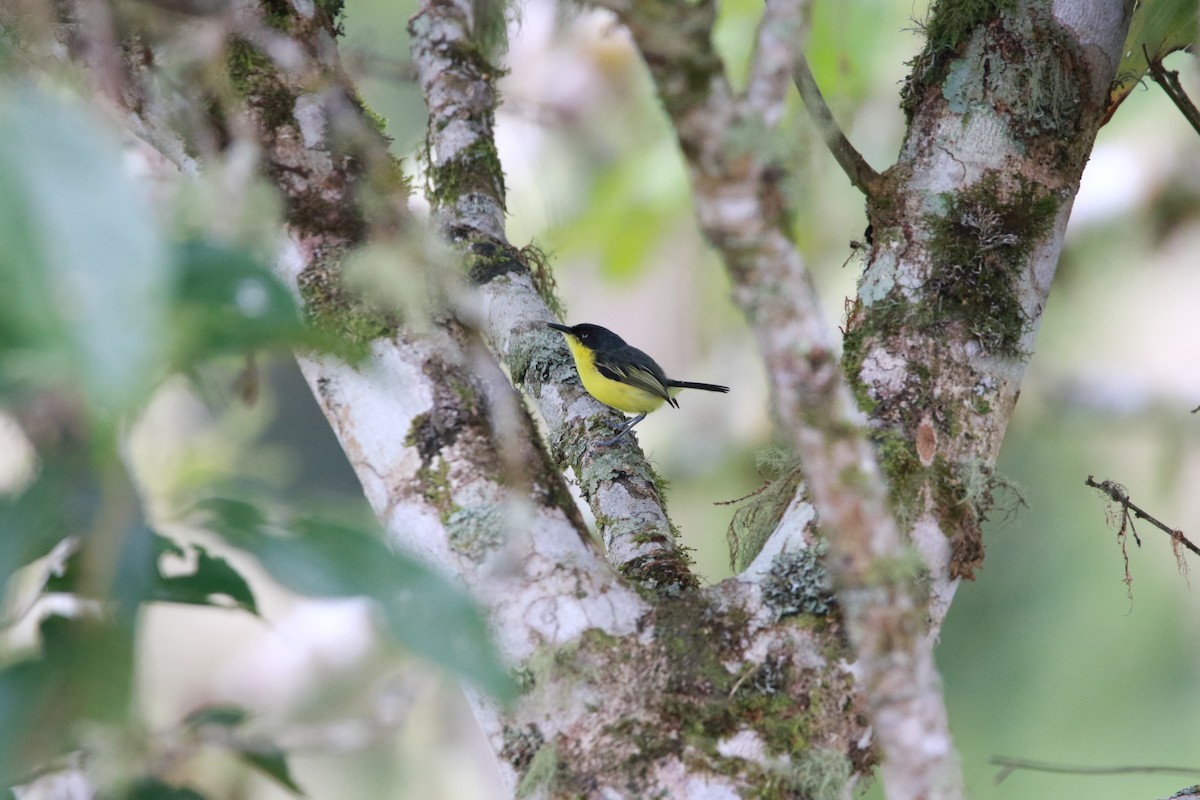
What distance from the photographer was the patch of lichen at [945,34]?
2.13 meters

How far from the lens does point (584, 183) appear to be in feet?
25.9

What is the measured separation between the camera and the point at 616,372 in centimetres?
450

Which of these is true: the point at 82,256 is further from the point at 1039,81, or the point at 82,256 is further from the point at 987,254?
the point at 1039,81

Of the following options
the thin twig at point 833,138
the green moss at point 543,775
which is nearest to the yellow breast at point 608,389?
the thin twig at point 833,138

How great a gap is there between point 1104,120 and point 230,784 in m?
3.79

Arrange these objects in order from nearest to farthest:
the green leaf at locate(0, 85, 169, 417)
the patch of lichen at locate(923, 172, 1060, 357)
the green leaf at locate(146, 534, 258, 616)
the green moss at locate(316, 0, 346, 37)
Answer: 1. the green leaf at locate(0, 85, 169, 417)
2. the green leaf at locate(146, 534, 258, 616)
3. the patch of lichen at locate(923, 172, 1060, 357)
4. the green moss at locate(316, 0, 346, 37)

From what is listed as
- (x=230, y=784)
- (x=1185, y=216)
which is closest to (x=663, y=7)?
(x=230, y=784)

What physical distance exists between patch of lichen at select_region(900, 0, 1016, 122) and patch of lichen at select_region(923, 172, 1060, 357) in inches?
10.2

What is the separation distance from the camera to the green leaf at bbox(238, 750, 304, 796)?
4.44ft

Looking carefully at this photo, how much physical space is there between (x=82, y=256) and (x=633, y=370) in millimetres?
3990

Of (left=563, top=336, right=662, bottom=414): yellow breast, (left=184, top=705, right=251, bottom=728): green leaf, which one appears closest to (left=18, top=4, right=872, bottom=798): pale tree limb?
(left=184, top=705, right=251, bottom=728): green leaf

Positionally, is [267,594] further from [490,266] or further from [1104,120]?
[1104,120]

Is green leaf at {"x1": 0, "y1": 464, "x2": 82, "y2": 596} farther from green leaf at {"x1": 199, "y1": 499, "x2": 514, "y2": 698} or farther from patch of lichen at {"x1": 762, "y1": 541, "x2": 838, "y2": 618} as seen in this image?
patch of lichen at {"x1": 762, "y1": 541, "x2": 838, "y2": 618}

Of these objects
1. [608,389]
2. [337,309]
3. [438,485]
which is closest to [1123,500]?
[438,485]
